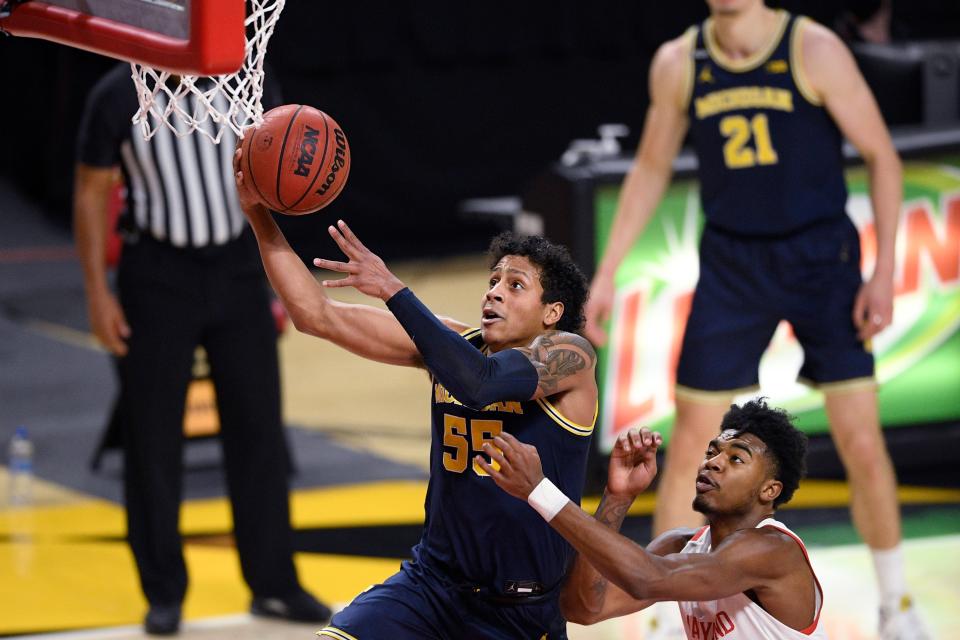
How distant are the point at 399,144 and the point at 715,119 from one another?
9.01 metres

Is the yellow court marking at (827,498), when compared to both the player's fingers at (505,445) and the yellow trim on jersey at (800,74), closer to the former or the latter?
the yellow trim on jersey at (800,74)

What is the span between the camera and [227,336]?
6.00 m

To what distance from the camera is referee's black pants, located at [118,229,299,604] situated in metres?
5.95

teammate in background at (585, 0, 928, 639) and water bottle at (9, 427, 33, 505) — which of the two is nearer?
teammate in background at (585, 0, 928, 639)

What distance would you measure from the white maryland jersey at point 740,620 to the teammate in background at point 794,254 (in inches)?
61.6

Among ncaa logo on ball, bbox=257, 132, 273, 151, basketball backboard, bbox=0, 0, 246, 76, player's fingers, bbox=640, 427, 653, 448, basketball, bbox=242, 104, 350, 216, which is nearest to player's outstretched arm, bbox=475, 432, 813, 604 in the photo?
player's fingers, bbox=640, 427, 653, 448

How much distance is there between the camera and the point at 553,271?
4125 mm

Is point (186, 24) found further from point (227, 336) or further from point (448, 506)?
point (227, 336)

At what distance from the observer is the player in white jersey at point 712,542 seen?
11.7ft

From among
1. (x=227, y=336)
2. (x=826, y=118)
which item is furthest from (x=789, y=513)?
(x=227, y=336)

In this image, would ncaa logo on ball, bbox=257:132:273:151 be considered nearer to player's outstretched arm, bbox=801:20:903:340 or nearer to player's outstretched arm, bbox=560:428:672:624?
player's outstretched arm, bbox=560:428:672:624

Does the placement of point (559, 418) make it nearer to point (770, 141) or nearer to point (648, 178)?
point (770, 141)

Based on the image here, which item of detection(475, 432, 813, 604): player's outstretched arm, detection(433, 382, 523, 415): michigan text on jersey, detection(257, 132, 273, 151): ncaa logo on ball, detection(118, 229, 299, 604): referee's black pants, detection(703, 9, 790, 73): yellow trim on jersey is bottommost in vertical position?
detection(118, 229, 299, 604): referee's black pants

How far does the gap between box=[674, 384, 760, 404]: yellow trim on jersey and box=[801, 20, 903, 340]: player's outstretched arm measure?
1.47ft
